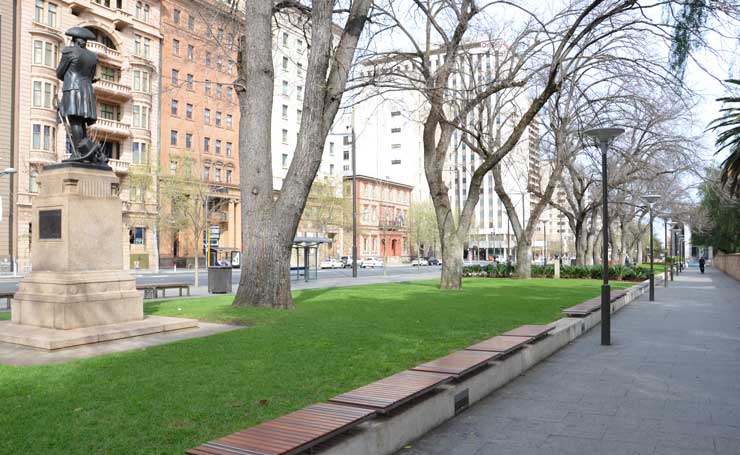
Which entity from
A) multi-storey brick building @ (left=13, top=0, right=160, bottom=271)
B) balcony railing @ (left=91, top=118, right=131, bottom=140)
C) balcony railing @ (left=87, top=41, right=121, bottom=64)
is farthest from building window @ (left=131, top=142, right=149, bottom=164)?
balcony railing @ (left=87, top=41, right=121, bottom=64)

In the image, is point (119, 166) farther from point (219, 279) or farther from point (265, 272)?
point (265, 272)

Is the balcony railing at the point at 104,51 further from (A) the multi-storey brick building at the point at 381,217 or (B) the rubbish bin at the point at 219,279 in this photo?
(B) the rubbish bin at the point at 219,279

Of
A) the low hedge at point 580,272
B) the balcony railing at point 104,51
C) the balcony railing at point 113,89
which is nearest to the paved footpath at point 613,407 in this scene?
the low hedge at point 580,272

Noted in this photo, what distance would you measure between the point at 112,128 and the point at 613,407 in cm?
4886

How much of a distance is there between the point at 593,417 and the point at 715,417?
3.89 ft

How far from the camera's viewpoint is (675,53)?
10.5m

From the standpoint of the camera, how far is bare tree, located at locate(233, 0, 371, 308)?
42.9 feet

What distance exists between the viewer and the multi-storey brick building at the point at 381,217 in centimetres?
7965

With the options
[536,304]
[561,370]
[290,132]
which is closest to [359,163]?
[290,132]

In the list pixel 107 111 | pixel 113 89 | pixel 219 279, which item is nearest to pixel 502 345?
pixel 219 279

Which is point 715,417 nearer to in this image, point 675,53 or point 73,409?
point 73,409

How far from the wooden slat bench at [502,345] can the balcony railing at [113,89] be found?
4610 cm

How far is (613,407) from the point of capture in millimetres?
6195

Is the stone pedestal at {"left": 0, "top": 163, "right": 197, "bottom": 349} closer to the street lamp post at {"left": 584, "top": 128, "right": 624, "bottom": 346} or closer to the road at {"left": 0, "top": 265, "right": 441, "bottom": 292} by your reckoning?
the street lamp post at {"left": 584, "top": 128, "right": 624, "bottom": 346}
